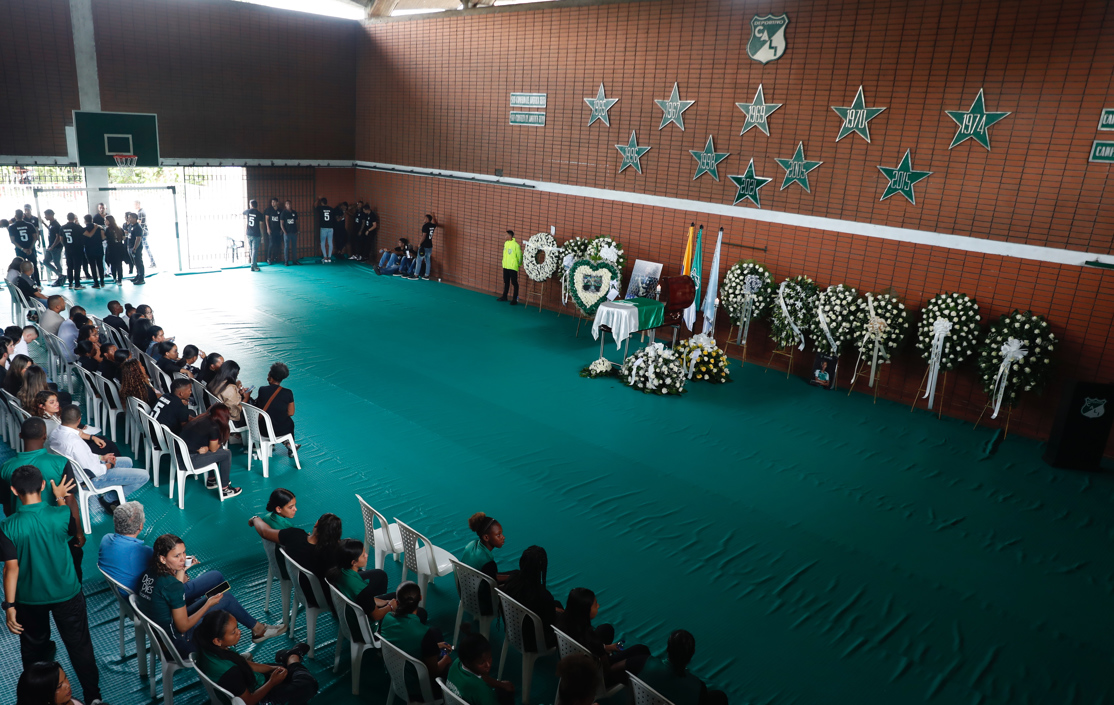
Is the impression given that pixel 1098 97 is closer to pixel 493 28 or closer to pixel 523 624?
pixel 523 624

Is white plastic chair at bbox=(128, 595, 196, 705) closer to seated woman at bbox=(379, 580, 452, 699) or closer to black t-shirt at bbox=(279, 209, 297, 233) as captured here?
seated woman at bbox=(379, 580, 452, 699)

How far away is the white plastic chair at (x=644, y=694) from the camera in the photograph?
379 cm

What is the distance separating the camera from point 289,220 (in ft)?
61.3

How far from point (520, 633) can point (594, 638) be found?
0.52 metres

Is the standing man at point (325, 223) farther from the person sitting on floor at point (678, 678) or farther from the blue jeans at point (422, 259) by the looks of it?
the person sitting on floor at point (678, 678)

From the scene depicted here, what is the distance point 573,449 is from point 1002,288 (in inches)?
266

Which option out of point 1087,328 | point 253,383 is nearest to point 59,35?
point 253,383

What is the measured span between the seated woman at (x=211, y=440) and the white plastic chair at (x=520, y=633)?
363 centimetres

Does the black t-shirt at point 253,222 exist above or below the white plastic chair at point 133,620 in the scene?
above

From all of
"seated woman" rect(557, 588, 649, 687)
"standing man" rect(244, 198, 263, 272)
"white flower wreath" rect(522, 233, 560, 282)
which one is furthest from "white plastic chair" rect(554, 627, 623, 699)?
"standing man" rect(244, 198, 263, 272)

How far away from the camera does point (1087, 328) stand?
9594 millimetres

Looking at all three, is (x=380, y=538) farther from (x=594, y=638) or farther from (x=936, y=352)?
(x=936, y=352)

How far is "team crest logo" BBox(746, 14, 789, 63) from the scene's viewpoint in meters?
11.9

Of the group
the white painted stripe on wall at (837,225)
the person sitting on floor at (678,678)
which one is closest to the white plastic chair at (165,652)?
the person sitting on floor at (678,678)
